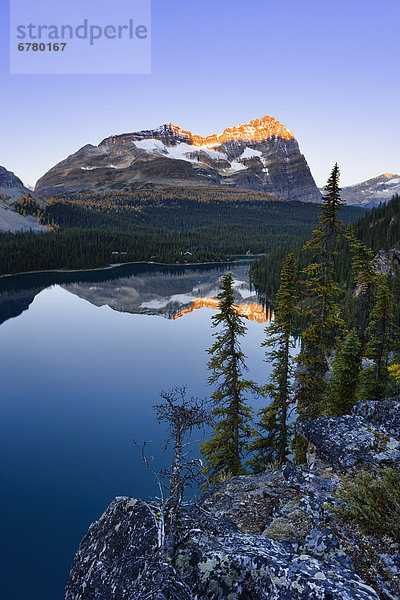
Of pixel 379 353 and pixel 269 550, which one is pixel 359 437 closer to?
pixel 269 550

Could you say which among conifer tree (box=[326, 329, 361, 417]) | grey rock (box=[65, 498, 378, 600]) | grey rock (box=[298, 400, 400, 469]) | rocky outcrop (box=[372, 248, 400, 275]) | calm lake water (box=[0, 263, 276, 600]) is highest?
rocky outcrop (box=[372, 248, 400, 275])

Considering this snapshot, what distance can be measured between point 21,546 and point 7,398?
68.2 ft

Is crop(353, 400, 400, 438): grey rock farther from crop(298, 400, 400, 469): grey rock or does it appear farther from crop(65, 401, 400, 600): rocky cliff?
crop(65, 401, 400, 600): rocky cliff

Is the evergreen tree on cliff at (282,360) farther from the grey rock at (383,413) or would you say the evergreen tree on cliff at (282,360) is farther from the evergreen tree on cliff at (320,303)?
the grey rock at (383,413)

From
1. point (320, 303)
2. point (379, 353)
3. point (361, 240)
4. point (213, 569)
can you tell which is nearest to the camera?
point (213, 569)

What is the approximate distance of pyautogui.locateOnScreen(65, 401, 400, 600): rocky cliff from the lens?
15.1 feet

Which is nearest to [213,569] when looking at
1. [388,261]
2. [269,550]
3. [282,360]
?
[269,550]

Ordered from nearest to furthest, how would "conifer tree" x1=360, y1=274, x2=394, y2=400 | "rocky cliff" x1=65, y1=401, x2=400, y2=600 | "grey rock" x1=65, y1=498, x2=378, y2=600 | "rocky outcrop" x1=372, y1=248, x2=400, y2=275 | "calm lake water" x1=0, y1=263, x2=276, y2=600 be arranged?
"grey rock" x1=65, y1=498, x2=378, y2=600 → "rocky cliff" x1=65, y1=401, x2=400, y2=600 → "calm lake water" x1=0, y1=263, x2=276, y2=600 → "conifer tree" x1=360, y1=274, x2=394, y2=400 → "rocky outcrop" x1=372, y1=248, x2=400, y2=275

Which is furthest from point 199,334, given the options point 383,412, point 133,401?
point 383,412

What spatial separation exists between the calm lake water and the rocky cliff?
1.34m

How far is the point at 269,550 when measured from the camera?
5305mm

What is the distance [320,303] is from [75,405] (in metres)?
27.3

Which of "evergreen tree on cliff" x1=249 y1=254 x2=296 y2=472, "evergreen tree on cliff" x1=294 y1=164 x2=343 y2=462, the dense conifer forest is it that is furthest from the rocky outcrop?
"evergreen tree on cliff" x1=249 y1=254 x2=296 y2=472

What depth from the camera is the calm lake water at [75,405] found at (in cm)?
1903
